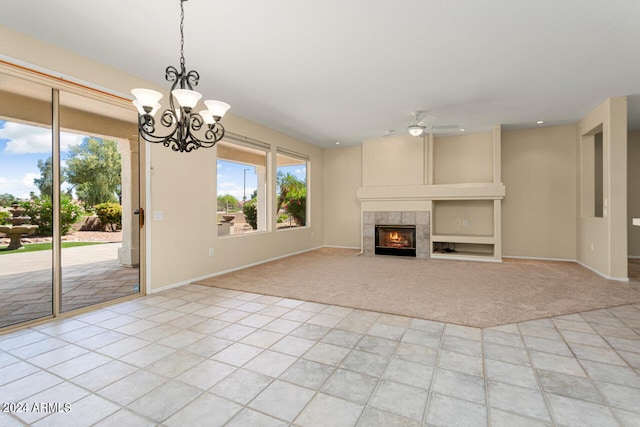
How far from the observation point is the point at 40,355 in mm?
2277

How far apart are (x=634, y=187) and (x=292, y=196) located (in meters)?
7.08

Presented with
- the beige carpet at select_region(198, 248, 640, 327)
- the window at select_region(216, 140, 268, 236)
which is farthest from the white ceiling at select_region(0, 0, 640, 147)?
the beige carpet at select_region(198, 248, 640, 327)

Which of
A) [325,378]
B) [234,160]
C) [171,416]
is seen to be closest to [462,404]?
[325,378]

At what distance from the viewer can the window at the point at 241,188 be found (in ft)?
16.9

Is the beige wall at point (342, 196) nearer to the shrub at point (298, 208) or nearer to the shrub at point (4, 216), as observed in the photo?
the shrub at point (298, 208)

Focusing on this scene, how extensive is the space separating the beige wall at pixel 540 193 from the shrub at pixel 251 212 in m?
5.15

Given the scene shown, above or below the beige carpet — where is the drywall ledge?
above

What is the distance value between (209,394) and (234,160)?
424cm

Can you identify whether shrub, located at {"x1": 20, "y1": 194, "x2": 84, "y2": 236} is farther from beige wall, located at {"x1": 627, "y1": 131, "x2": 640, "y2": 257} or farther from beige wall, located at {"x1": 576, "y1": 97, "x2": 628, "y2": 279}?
beige wall, located at {"x1": 627, "y1": 131, "x2": 640, "y2": 257}

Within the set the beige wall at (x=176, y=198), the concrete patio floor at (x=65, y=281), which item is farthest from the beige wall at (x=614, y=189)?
the concrete patio floor at (x=65, y=281)

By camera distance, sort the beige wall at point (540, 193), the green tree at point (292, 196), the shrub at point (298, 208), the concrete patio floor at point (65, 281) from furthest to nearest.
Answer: the shrub at point (298, 208) < the green tree at point (292, 196) < the beige wall at point (540, 193) < the concrete patio floor at point (65, 281)

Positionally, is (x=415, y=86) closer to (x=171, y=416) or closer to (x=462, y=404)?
(x=462, y=404)

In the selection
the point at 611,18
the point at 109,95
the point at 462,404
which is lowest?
the point at 462,404

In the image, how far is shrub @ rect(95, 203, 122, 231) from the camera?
366 centimetres
